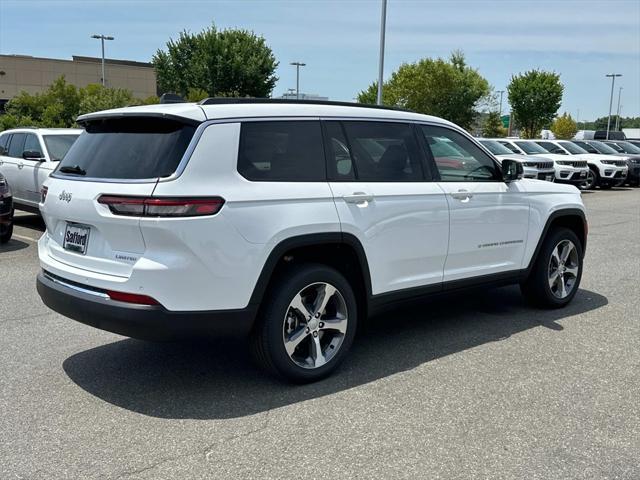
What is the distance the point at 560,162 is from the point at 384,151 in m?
17.8

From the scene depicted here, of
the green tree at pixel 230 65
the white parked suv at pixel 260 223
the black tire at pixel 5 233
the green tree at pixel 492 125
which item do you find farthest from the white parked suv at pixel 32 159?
the green tree at pixel 492 125

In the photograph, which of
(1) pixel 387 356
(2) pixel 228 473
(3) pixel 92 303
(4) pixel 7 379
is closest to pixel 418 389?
(1) pixel 387 356

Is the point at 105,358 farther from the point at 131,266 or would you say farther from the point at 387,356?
the point at 387,356

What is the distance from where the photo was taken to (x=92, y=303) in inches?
150

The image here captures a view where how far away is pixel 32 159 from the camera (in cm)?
1063

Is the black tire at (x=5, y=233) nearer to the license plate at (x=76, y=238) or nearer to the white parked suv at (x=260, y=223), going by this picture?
the white parked suv at (x=260, y=223)

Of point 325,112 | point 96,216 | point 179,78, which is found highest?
point 179,78

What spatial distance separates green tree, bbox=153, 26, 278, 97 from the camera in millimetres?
45656

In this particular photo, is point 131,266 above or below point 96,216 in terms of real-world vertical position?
below

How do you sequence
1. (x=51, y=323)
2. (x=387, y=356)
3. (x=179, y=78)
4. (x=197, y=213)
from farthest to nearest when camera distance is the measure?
(x=179, y=78) → (x=51, y=323) → (x=387, y=356) → (x=197, y=213)

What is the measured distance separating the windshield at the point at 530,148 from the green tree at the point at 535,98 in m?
28.8

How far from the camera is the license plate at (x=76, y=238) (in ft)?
13.0

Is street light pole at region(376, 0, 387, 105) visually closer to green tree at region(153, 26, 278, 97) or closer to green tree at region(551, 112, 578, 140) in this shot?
green tree at region(153, 26, 278, 97)

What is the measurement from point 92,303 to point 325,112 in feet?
6.65
